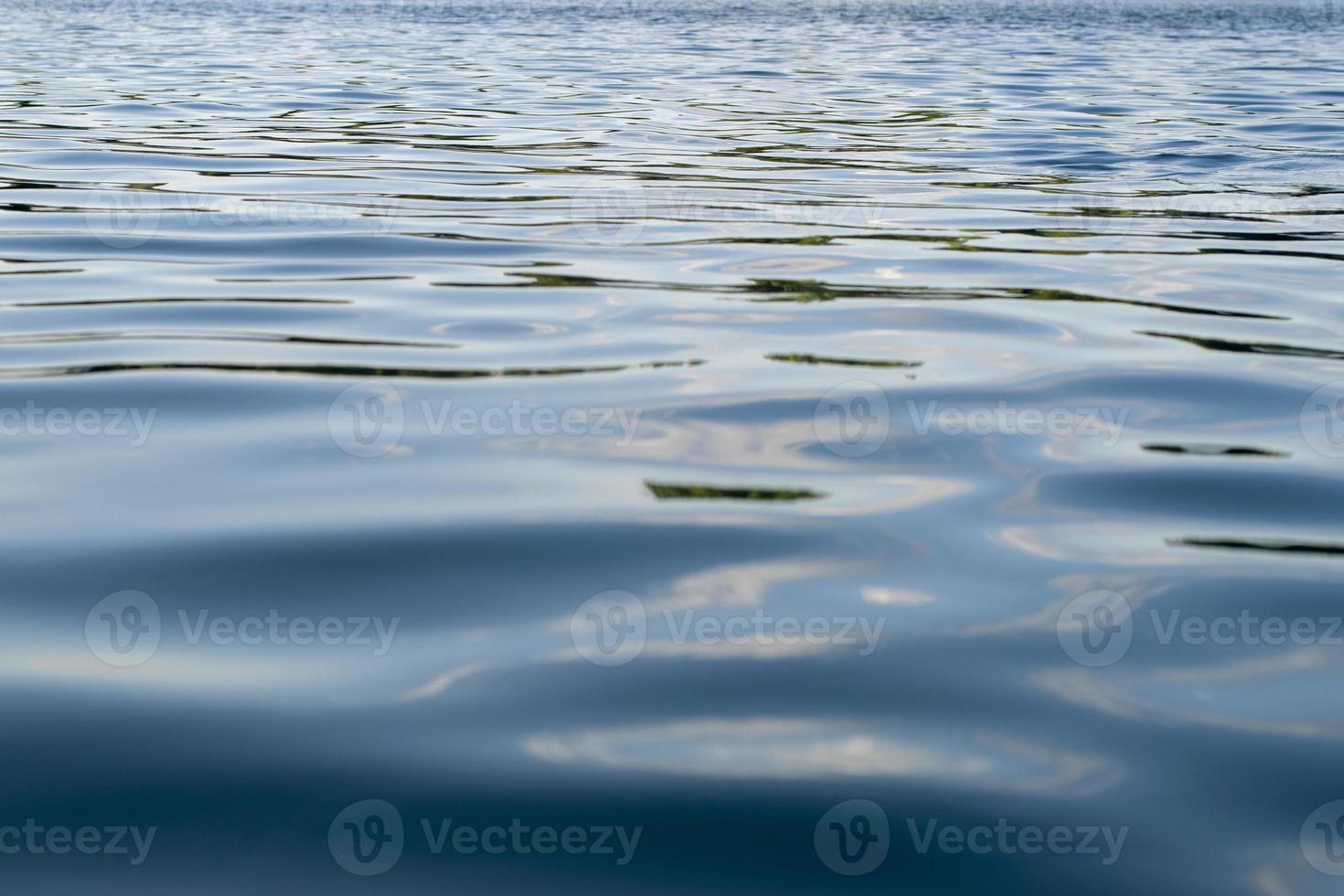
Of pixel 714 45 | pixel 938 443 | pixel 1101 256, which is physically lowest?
pixel 714 45

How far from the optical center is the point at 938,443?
3.89 metres

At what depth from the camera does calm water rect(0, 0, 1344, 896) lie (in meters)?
2.12

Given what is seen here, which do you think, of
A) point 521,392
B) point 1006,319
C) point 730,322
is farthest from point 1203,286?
point 521,392

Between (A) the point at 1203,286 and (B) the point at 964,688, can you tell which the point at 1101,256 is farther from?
(B) the point at 964,688

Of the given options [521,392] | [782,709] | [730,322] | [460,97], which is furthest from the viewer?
[460,97]

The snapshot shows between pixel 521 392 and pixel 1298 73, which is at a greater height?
pixel 521 392

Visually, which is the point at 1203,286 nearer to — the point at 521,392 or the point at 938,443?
the point at 938,443

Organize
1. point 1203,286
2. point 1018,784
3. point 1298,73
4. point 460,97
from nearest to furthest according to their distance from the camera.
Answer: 1. point 1018,784
2. point 1203,286
3. point 460,97
4. point 1298,73

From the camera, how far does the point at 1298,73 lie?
57.6 feet

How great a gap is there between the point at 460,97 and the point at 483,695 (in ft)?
41.0

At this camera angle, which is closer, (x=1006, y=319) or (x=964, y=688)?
(x=964, y=688)

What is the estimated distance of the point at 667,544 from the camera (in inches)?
126

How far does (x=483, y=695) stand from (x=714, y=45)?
67.5ft

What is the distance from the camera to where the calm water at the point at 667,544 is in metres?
2.12
